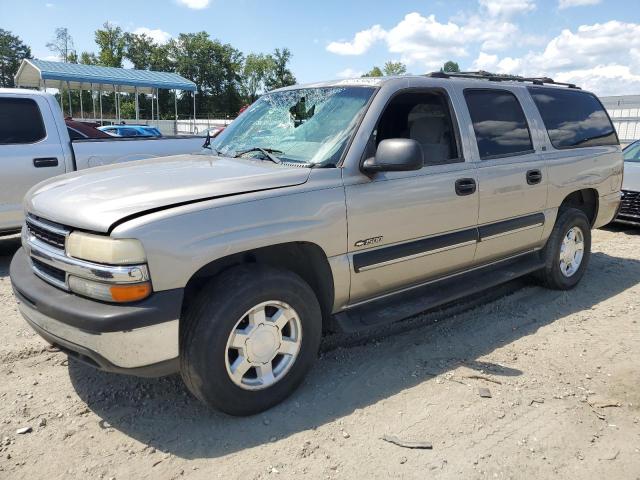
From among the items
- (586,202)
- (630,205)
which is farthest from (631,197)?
(586,202)

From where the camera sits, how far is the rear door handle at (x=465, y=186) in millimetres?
3719

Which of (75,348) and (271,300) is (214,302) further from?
→ (75,348)

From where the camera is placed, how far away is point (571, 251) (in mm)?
5113

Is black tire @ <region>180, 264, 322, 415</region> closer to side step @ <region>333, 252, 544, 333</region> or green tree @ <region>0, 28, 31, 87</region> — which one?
side step @ <region>333, 252, 544, 333</region>

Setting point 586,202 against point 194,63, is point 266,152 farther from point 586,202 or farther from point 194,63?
point 194,63

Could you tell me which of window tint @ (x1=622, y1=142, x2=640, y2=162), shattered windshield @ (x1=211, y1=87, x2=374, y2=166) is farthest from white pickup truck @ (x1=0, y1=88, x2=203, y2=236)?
window tint @ (x1=622, y1=142, x2=640, y2=162)

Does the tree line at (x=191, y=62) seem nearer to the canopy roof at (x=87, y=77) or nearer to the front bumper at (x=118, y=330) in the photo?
the canopy roof at (x=87, y=77)

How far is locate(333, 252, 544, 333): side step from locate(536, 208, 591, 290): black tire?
155 millimetres

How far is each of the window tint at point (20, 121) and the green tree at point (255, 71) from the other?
258 ft

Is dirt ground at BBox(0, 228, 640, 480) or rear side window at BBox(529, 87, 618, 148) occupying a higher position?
rear side window at BBox(529, 87, 618, 148)

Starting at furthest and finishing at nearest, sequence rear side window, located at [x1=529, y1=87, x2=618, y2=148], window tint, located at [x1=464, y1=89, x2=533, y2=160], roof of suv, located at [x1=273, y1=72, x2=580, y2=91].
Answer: rear side window, located at [x1=529, y1=87, x2=618, y2=148] < window tint, located at [x1=464, y1=89, x2=533, y2=160] < roof of suv, located at [x1=273, y1=72, x2=580, y2=91]

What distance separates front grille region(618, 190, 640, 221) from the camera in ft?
25.6

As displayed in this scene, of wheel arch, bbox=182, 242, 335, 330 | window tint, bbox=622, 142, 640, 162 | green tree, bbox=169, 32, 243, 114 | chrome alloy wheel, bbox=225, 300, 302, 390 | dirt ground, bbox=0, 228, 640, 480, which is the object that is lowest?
dirt ground, bbox=0, 228, 640, 480

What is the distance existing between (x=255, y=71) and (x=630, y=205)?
81375 mm
